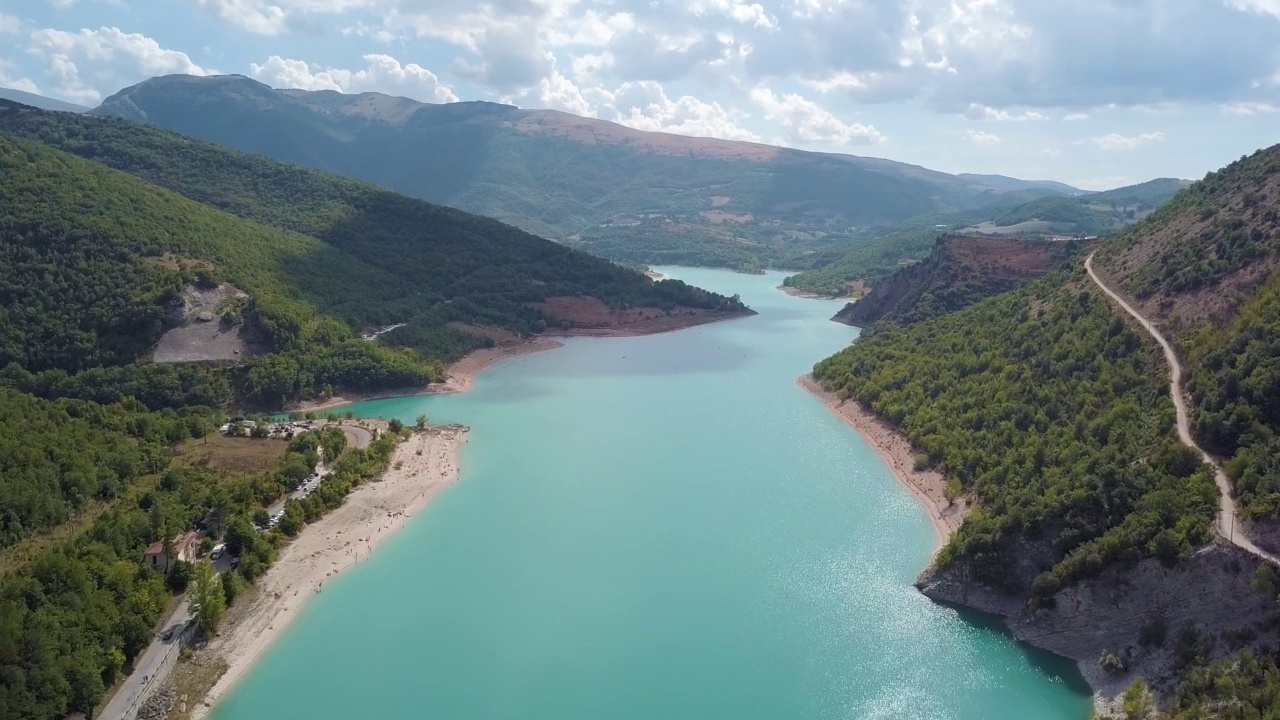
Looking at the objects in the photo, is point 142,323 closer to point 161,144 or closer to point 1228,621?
point 161,144

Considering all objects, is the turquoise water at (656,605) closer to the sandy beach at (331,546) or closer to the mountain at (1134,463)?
the sandy beach at (331,546)

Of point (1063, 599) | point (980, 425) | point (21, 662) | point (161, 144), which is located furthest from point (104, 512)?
point (161, 144)

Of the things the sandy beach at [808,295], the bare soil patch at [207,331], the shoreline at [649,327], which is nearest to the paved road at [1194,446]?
the shoreline at [649,327]

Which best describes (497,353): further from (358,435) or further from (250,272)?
(358,435)

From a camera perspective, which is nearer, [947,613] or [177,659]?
[177,659]

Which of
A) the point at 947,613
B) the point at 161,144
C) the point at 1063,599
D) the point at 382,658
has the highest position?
the point at 161,144

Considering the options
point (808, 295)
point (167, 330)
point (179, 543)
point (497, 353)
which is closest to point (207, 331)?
point (167, 330)

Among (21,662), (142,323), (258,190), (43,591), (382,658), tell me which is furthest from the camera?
(258,190)
